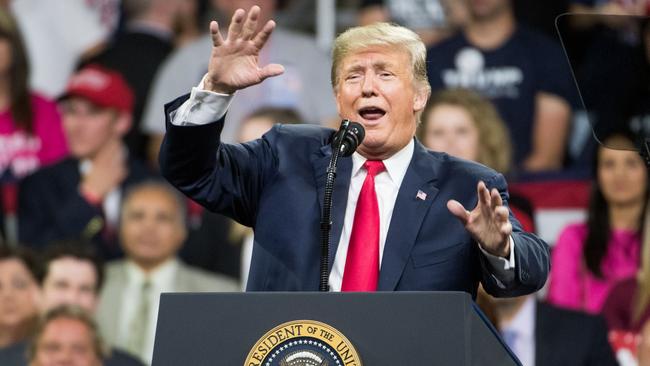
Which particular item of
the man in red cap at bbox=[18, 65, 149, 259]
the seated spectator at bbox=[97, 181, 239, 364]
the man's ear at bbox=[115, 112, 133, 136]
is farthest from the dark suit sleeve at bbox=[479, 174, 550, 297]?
the man's ear at bbox=[115, 112, 133, 136]

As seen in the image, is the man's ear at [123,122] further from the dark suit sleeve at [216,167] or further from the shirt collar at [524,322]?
the dark suit sleeve at [216,167]

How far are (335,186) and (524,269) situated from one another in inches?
19.4

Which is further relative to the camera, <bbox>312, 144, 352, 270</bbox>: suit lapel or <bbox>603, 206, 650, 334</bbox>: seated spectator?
<bbox>603, 206, 650, 334</bbox>: seated spectator

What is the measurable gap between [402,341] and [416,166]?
711 mm

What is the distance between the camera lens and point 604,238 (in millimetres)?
5422

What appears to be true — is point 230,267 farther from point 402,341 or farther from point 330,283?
point 402,341

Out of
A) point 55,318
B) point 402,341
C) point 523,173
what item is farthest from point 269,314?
point 523,173

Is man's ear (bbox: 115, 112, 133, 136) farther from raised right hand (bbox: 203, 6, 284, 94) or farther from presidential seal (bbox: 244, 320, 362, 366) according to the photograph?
presidential seal (bbox: 244, 320, 362, 366)

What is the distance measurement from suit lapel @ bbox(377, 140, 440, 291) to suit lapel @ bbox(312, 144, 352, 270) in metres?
0.11

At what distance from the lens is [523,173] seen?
5.84 meters

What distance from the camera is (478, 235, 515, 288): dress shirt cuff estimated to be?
267cm

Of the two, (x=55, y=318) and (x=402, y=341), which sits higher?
(x=402, y=341)

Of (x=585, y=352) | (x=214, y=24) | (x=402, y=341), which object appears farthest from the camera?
(x=585, y=352)

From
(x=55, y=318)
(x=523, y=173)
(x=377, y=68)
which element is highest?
(x=377, y=68)
